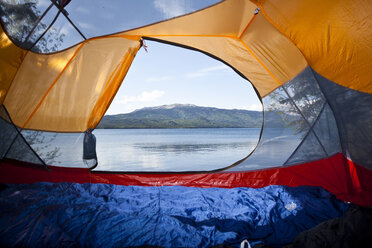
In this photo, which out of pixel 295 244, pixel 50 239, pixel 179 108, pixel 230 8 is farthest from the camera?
pixel 179 108

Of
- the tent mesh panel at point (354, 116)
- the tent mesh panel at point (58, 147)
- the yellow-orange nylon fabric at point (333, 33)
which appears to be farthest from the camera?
the tent mesh panel at point (58, 147)

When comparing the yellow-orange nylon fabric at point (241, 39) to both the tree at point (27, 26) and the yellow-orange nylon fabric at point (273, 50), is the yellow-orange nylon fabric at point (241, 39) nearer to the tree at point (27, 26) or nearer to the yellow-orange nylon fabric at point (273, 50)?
the yellow-orange nylon fabric at point (273, 50)

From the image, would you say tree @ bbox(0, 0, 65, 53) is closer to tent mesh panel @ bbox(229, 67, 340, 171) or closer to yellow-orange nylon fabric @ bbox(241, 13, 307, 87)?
yellow-orange nylon fabric @ bbox(241, 13, 307, 87)

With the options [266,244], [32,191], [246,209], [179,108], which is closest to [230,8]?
[246,209]

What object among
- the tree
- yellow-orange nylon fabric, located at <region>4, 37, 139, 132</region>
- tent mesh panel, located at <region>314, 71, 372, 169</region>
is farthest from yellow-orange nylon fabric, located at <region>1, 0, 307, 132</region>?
tent mesh panel, located at <region>314, 71, 372, 169</region>

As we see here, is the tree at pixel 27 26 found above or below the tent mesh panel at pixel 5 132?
above

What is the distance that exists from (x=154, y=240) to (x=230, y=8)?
239 centimetres

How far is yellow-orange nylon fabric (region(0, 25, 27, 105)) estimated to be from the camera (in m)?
2.30

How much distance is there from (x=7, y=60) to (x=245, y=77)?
9.72ft

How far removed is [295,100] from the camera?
10.2 ft

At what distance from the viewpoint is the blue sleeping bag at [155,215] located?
5.88ft

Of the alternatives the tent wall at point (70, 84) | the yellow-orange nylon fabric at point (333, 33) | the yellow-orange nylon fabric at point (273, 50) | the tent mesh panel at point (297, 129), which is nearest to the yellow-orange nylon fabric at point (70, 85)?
Result: the tent wall at point (70, 84)

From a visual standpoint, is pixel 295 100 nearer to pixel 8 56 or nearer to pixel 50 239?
pixel 50 239

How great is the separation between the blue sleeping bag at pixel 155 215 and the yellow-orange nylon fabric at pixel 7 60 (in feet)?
3.84
